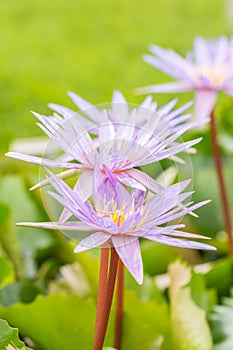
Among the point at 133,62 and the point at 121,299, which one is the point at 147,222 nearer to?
the point at 121,299

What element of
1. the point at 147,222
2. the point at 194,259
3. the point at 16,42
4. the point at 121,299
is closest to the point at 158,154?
the point at 147,222

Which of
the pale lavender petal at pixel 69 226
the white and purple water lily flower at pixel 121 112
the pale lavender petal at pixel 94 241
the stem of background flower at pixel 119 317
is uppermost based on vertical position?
the white and purple water lily flower at pixel 121 112

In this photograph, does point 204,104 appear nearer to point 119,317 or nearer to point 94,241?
point 119,317

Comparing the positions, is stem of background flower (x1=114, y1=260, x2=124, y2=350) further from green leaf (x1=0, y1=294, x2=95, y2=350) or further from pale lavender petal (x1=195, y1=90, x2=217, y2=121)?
pale lavender petal (x1=195, y1=90, x2=217, y2=121)

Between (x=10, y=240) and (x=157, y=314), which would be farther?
(x=10, y=240)

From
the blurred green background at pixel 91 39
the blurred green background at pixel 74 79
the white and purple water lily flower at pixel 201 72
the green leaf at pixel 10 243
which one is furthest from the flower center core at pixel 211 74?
the blurred green background at pixel 91 39

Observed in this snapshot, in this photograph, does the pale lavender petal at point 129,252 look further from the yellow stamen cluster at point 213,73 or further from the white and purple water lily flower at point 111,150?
the yellow stamen cluster at point 213,73
